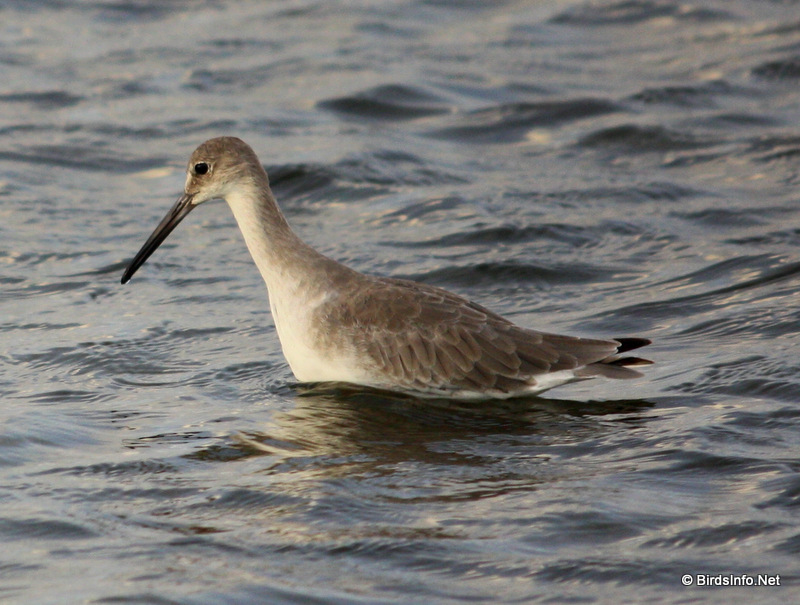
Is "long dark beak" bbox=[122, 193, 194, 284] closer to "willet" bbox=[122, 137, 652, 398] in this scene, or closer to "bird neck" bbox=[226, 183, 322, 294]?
"bird neck" bbox=[226, 183, 322, 294]

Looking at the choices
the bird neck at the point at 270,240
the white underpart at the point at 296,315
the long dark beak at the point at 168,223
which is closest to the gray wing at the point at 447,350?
the white underpart at the point at 296,315

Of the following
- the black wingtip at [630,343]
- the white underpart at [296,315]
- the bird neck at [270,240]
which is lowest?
the black wingtip at [630,343]

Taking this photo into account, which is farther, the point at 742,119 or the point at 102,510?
the point at 742,119

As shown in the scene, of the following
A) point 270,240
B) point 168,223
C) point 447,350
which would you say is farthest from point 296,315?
point 168,223

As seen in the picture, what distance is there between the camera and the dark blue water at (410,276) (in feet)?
18.3

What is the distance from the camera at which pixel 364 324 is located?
7.64 m

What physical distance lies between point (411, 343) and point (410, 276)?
2.79 metres

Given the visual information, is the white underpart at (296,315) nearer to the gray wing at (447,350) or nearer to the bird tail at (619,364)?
the gray wing at (447,350)

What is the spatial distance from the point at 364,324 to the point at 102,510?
2233 millimetres

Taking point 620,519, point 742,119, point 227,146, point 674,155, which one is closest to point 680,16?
point 742,119

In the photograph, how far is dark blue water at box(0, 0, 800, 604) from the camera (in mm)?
5570

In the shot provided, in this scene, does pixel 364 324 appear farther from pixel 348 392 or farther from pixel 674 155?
pixel 674 155

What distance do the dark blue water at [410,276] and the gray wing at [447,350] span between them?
211 millimetres

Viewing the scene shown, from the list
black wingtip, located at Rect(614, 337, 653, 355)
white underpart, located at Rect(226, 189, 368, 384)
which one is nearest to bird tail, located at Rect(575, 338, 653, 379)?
black wingtip, located at Rect(614, 337, 653, 355)
